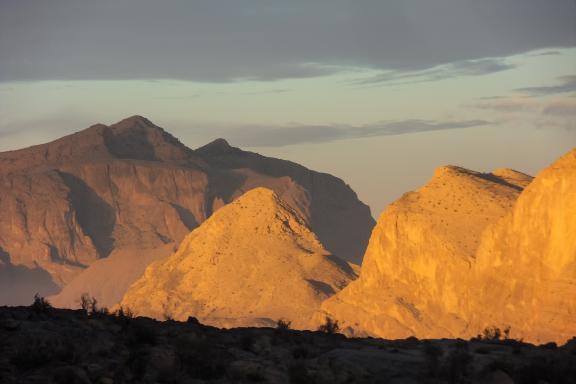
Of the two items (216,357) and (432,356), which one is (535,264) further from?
(216,357)

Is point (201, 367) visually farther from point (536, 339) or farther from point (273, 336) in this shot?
point (536, 339)

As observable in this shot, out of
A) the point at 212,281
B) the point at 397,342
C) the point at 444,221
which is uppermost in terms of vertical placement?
the point at 397,342

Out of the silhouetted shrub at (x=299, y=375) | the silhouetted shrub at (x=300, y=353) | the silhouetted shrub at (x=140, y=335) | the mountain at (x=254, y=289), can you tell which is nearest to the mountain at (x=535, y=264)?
the mountain at (x=254, y=289)

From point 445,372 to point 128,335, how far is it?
836 cm

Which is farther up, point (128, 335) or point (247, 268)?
point (128, 335)

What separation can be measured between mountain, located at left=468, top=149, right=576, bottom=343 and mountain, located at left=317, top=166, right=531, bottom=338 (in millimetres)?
5508

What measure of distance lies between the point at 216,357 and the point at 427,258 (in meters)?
115

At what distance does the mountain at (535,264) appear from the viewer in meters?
118

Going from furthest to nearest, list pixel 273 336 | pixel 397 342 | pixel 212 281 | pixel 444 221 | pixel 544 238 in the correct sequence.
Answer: pixel 212 281 < pixel 444 221 < pixel 544 238 < pixel 397 342 < pixel 273 336

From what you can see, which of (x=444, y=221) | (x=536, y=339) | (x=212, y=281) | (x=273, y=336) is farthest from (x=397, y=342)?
(x=212, y=281)

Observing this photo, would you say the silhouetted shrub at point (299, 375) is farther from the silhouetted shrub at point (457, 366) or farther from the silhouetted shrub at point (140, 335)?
the silhouetted shrub at point (457, 366)

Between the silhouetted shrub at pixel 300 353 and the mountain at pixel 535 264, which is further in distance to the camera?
the mountain at pixel 535 264

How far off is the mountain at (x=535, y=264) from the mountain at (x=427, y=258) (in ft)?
18.1

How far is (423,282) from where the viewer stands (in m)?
153
